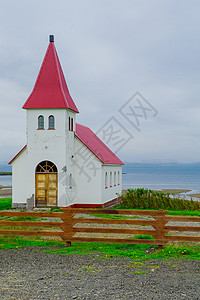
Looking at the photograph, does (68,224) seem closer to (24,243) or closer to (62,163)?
(24,243)

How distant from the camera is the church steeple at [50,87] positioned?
23172mm

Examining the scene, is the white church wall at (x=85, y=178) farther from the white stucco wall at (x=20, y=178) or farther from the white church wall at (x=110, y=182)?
the white stucco wall at (x=20, y=178)

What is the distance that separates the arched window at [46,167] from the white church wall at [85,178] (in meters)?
2.06

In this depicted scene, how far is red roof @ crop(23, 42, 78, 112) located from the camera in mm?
23172

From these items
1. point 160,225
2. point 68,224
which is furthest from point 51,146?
point 160,225

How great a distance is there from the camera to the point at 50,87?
23609 millimetres

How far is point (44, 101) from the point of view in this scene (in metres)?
23.3

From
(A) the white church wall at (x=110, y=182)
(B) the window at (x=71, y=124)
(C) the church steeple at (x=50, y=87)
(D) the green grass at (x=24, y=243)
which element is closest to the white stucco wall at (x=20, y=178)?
(B) the window at (x=71, y=124)

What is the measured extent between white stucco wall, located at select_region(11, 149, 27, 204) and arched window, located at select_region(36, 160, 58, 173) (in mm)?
2091

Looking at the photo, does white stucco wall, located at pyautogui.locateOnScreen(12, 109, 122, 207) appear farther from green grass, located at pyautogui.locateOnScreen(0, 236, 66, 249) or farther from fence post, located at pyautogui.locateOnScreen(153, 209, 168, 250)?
fence post, located at pyautogui.locateOnScreen(153, 209, 168, 250)

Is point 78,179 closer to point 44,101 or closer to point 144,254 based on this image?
point 44,101

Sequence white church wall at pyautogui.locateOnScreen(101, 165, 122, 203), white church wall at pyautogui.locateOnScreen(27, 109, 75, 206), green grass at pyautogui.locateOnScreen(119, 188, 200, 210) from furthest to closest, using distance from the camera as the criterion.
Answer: white church wall at pyautogui.locateOnScreen(101, 165, 122, 203), green grass at pyautogui.locateOnScreen(119, 188, 200, 210), white church wall at pyautogui.locateOnScreen(27, 109, 75, 206)

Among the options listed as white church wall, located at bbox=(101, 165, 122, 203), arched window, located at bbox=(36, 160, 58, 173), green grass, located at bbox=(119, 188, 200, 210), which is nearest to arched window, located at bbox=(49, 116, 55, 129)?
arched window, located at bbox=(36, 160, 58, 173)

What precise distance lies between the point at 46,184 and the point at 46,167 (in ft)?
3.65
